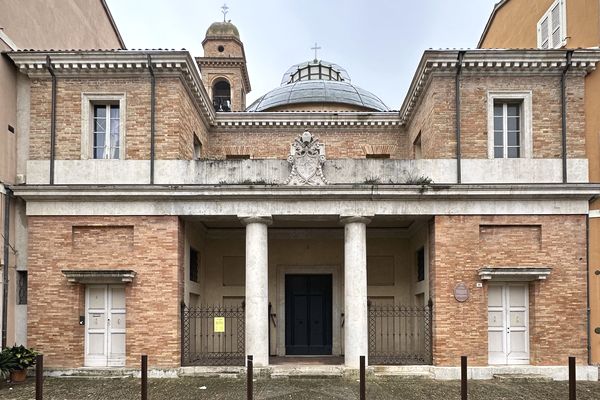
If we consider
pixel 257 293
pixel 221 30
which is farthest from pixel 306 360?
pixel 221 30

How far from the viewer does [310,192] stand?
13.3 metres

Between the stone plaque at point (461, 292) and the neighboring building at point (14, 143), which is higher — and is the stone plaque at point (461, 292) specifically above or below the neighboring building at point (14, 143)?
below

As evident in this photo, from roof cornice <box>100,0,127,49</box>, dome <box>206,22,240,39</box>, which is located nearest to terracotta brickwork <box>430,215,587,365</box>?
roof cornice <box>100,0,127,49</box>

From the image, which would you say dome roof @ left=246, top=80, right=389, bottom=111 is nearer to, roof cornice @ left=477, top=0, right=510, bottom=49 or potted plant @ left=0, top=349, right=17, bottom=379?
roof cornice @ left=477, top=0, right=510, bottom=49

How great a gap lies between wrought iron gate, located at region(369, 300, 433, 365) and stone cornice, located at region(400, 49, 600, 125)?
22.8ft

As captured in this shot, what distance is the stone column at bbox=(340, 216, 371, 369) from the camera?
13.2 meters

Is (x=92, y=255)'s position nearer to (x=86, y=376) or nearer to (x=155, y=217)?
(x=155, y=217)

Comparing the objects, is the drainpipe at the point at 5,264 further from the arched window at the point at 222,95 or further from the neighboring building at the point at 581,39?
the arched window at the point at 222,95

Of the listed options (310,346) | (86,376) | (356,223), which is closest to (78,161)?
(86,376)

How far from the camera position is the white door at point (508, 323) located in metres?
13.5

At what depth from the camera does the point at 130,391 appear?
1154 cm

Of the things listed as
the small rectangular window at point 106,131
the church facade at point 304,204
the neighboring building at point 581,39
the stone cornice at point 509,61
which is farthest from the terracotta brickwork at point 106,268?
the neighboring building at point 581,39

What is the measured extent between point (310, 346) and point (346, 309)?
4294 millimetres

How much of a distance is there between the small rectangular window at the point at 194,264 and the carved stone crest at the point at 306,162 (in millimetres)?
4329
